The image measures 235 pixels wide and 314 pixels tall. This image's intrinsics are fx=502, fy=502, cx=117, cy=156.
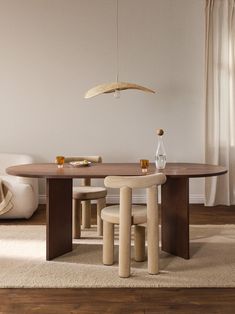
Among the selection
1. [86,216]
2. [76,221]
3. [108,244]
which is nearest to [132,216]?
[108,244]

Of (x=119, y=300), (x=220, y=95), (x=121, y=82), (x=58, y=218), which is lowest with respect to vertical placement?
(x=119, y=300)

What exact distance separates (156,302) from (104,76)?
3.76 meters

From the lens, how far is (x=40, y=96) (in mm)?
6074

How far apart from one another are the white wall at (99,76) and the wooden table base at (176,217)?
2.30m

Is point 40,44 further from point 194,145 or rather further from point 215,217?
point 215,217

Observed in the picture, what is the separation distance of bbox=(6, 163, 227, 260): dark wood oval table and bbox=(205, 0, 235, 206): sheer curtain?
2.20 meters

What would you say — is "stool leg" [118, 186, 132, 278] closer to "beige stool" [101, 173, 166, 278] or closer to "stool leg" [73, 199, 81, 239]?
"beige stool" [101, 173, 166, 278]

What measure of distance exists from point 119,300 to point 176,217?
42.8 inches

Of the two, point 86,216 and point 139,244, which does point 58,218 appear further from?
point 86,216

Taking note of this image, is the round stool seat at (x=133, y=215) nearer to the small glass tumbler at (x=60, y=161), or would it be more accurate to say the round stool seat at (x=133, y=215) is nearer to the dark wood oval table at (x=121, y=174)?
the dark wood oval table at (x=121, y=174)

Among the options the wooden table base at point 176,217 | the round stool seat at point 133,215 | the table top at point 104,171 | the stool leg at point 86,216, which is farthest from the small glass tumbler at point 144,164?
the stool leg at point 86,216

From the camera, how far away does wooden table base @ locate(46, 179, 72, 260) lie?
3641mm

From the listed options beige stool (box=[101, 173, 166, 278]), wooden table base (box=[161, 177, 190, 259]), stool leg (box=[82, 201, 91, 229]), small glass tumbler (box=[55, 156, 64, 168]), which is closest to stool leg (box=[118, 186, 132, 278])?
beige stool (box=[101, 173, 166, 278])

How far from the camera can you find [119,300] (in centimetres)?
279
